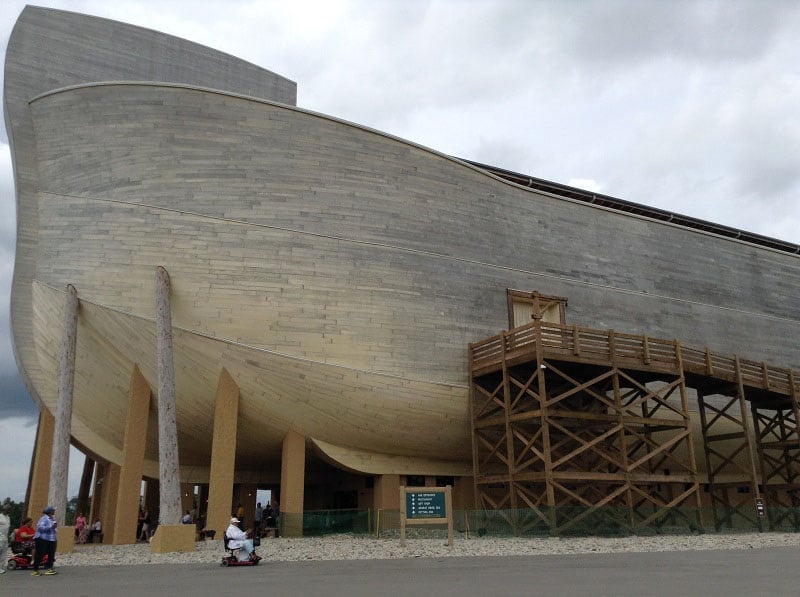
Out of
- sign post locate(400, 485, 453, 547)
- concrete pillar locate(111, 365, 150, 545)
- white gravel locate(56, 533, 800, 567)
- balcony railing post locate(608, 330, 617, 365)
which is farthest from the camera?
balcony railing post locate(608, 330, 617, 365)

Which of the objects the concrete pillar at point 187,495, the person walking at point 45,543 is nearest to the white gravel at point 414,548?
the person walking at point 45,543

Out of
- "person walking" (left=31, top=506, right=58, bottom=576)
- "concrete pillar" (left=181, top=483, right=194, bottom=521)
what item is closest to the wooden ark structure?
"concrete pillar" (left=181, top=483, right=194, bottom=521)

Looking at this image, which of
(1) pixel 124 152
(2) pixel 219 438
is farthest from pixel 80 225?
(2) pixel 219 438

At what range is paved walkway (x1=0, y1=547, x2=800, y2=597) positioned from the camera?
7.28 meters

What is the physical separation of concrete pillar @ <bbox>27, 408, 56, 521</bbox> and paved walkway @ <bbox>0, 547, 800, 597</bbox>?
14.1 meters

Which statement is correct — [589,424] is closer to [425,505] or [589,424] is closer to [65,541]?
[425,505]

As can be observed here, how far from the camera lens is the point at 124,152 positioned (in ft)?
68.5

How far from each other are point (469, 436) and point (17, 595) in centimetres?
1609

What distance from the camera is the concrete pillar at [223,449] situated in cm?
1927

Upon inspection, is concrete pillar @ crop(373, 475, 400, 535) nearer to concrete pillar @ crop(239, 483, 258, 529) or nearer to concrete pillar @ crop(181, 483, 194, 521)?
concrete pillar @ crop(239, 483, 258, 529)

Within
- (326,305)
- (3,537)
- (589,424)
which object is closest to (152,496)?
(326,305)

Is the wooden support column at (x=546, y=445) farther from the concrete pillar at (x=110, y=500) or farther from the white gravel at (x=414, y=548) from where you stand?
the concrete pillar at (x=110, y=500)

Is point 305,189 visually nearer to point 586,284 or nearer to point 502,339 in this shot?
point 502,339

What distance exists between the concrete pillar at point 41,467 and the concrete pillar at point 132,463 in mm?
5387
